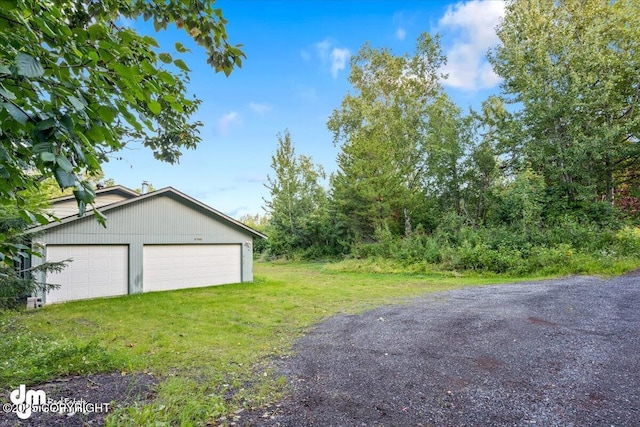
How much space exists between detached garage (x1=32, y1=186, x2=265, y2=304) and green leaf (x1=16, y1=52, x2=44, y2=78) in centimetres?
895

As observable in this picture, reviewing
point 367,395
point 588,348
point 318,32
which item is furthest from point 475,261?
point 367,395

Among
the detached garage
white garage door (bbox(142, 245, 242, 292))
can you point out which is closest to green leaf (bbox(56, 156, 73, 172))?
the detached garage

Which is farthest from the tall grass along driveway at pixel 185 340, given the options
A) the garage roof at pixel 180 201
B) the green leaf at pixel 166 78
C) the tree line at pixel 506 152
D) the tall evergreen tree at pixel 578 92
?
the tall evergreen tree at pixel 578 92

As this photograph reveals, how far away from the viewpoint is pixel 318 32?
31.3 feet

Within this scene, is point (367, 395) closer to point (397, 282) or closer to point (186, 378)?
point (186, 378)

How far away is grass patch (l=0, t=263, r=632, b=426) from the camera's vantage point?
3.07m

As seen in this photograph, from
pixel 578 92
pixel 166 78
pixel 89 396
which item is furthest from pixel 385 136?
pixel 166 78

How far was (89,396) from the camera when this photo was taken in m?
2.82

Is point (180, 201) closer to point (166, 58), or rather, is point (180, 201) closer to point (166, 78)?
point (166, 58)

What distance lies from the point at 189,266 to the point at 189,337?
21.2 feet

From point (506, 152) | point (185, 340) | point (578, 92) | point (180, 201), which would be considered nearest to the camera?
point (185, 340)

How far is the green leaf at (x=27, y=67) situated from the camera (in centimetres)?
98

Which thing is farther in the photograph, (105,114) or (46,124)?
(105,114)

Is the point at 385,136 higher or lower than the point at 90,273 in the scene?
higher
